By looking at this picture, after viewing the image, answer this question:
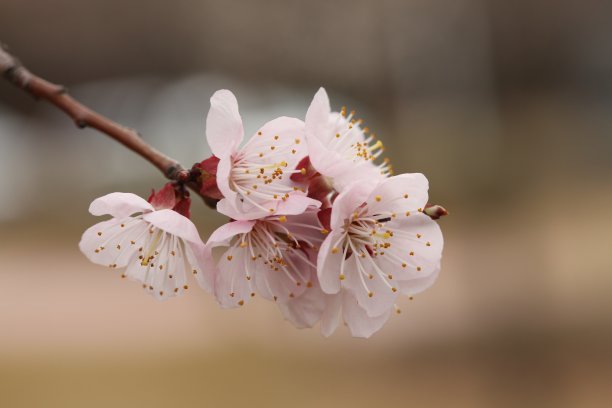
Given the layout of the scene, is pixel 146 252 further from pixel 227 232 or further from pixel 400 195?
pixel 400 195

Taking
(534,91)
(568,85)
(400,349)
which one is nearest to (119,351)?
(400,349)

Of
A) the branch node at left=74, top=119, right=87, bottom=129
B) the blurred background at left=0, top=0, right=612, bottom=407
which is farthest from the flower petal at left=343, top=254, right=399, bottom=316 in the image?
the blurred background at left=0, top=0, right=612, bottom=407

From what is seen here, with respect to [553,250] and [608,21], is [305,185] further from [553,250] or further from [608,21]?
[608,21]

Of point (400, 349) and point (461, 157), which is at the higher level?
point (461, 157)

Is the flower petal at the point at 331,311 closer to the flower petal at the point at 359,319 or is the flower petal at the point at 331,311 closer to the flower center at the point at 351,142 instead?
the flower petal at the point at 359,319

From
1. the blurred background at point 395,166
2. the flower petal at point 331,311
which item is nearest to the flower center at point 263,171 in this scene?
the flower petal at point 331,311

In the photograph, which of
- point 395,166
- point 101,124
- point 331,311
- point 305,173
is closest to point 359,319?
point 331,311
